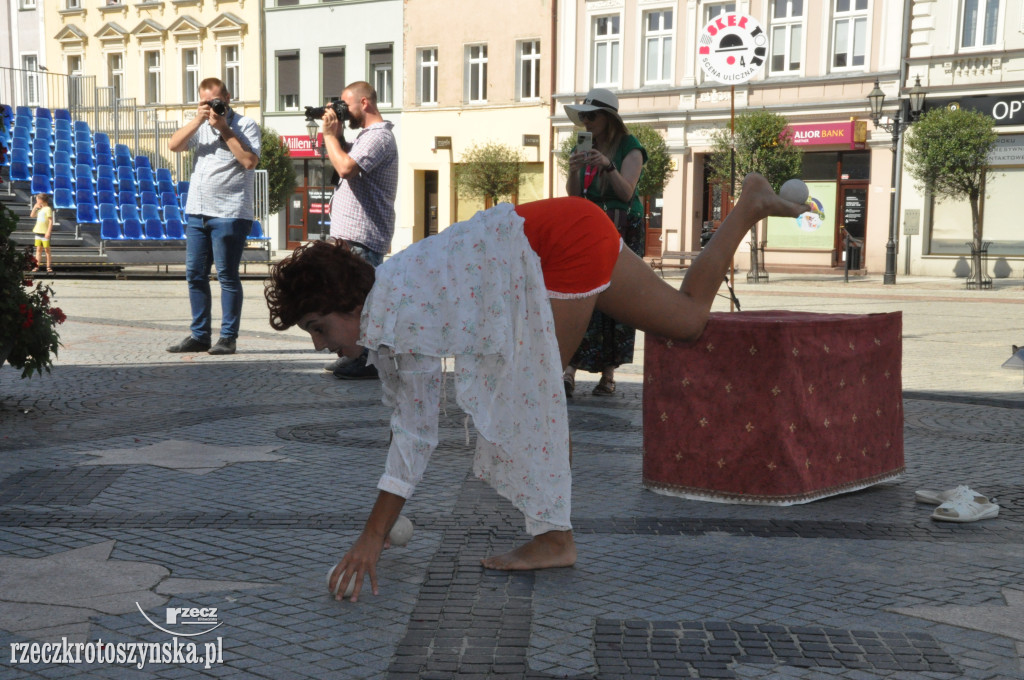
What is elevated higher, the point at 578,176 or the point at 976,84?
the point at 976,84

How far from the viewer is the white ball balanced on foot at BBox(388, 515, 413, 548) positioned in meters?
3.67

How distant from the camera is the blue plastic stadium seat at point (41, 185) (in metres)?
24.0

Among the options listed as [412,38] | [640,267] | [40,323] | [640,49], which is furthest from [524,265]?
[412,38]

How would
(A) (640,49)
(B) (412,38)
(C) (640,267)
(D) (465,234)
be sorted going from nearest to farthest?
(D) (465,234)
(C) (640,267)
(A) (640,49)
(B) (412,38)

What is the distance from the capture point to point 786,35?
31188 mm

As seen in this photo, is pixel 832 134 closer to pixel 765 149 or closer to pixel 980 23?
pixel 980 23

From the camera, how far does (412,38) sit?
38031 mm

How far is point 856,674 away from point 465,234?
158 cm

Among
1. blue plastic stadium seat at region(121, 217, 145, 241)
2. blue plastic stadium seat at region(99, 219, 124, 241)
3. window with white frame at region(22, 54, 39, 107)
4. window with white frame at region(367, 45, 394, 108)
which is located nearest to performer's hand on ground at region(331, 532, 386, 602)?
blue plastic stadium seat at region(99, 219, 124, 241)

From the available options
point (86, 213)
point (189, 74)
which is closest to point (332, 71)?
point (189, 74)

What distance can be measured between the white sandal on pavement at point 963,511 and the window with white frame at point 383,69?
3601cm

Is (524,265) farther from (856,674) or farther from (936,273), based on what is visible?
(936,273)

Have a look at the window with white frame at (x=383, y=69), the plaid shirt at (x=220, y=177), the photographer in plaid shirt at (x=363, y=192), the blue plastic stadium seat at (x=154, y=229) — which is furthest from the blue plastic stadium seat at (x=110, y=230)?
the window with white frame at (x=383, y=69)

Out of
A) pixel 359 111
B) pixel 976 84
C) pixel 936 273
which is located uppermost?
pixel 976 84
